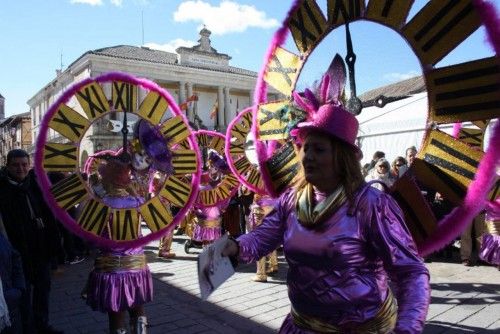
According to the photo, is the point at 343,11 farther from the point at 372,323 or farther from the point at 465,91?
the point at 372,323

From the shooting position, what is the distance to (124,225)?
337 cm

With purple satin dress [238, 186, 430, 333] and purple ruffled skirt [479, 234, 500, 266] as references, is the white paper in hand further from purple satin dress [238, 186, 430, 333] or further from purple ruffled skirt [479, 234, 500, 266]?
purple ruffled skirt [479, 234, 500, 266]

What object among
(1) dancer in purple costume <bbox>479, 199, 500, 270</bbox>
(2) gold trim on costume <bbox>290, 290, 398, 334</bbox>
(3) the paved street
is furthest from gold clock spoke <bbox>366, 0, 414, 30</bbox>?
(1) dancer in purple costume <bbox>479, 199, 500, 270</bbox>

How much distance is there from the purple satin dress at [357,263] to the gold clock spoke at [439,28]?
63 cm

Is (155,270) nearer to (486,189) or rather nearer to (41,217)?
(41,217)

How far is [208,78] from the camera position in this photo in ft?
127

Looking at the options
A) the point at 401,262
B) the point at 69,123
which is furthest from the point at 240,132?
the point at 401,262

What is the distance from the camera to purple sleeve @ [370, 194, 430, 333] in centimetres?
142

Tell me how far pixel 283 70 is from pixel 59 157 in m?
2.13

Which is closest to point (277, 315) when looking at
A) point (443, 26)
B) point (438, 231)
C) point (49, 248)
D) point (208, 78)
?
point (49, 248)

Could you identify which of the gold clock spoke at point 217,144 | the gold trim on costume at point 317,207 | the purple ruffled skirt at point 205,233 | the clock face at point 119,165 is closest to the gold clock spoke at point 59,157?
the clock face at point 119,165

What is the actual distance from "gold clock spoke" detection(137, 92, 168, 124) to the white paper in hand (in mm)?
2061

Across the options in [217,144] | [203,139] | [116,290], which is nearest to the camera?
[116,290]

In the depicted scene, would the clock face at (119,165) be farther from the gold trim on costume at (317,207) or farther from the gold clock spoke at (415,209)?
the gold clock spoke at (415,209)
